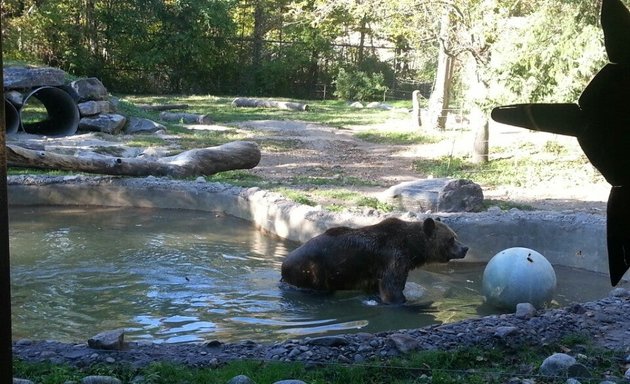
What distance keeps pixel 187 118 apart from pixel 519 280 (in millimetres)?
19564

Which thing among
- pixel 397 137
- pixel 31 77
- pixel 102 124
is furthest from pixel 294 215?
pixel 31 77

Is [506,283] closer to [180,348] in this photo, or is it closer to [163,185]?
[180,348]

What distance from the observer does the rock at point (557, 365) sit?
18.5 feet

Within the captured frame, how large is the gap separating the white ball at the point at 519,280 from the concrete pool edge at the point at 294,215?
8.00 ft

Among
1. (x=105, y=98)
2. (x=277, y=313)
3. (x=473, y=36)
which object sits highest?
(x=473, y=36)

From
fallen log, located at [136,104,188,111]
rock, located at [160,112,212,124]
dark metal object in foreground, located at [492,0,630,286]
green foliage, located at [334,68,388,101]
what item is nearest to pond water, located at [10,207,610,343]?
dark metal object in foreground, located at [492,0,630,286]

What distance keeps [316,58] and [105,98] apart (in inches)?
807

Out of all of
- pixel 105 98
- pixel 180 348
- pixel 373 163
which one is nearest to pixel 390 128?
pixel 373 163

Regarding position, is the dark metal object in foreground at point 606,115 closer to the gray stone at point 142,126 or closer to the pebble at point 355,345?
the pebble at point 355,345

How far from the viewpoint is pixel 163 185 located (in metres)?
14.1

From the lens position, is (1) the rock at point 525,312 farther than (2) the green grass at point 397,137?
No

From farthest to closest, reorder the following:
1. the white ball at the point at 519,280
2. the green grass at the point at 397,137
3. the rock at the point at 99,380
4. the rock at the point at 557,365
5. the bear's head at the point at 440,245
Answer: the green grass at the point at 397,137 → the bear's head at the point at 440,245 → the white ball at the point at 519,280 → the rock at the point at 557,365 → the rock at the point at 99,380

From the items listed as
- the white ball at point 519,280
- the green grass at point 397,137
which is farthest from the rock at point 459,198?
the green grass at point 397,137

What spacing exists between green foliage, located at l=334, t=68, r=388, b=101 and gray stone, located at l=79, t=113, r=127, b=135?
19034 millimetres
